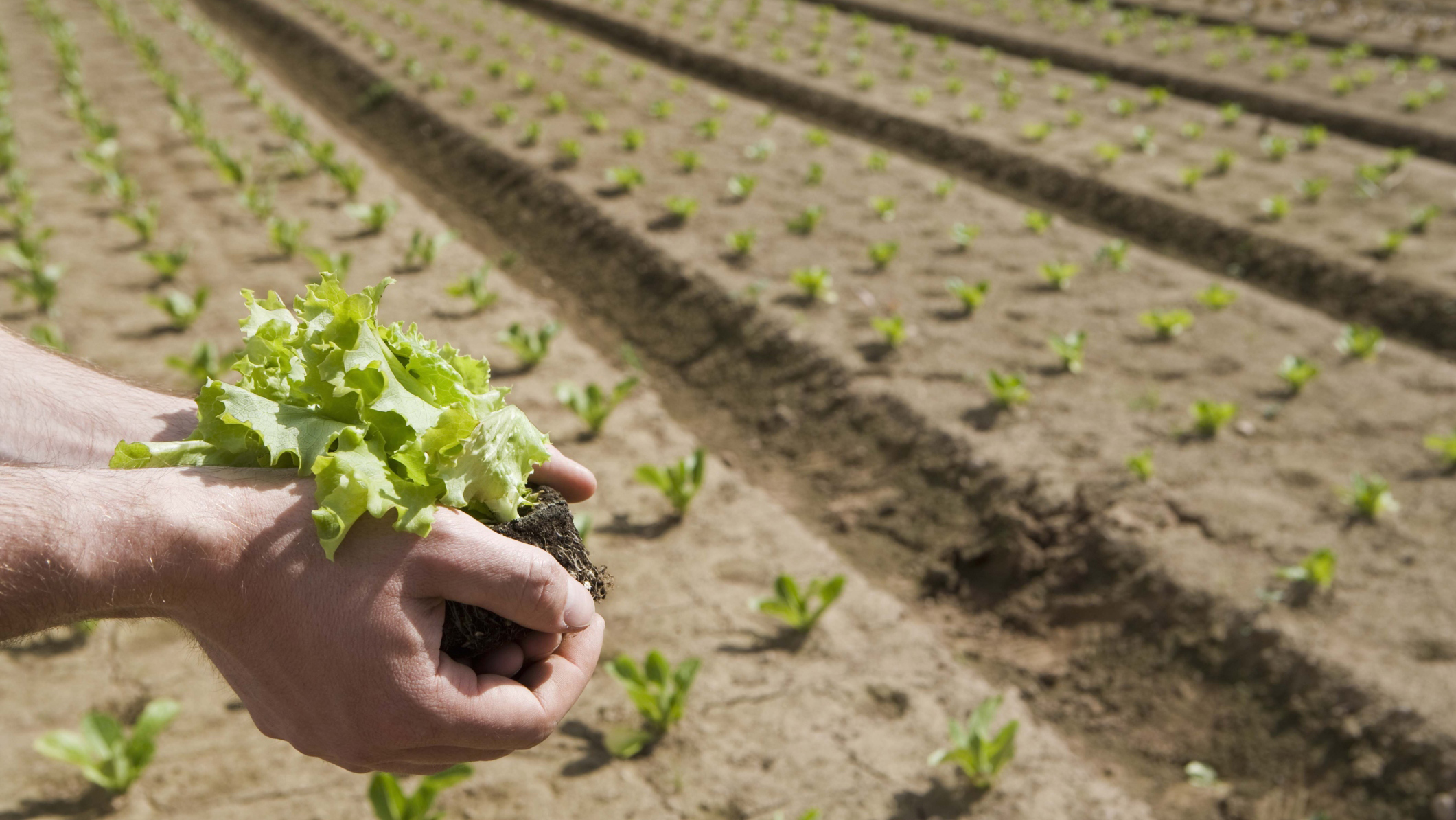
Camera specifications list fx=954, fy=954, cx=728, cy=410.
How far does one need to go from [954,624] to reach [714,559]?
3.98 ft

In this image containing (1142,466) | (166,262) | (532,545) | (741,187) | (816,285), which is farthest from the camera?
(741,187)

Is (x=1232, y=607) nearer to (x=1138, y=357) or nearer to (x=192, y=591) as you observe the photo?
(x=1138, y=357)

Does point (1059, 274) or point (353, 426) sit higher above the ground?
point (353, 426)

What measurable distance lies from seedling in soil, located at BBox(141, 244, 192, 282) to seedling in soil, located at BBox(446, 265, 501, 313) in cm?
189

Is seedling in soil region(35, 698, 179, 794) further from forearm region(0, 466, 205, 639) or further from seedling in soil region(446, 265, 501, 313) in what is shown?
seedling in soil region(446, 265, 501, 313)

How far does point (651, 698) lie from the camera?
3619mm

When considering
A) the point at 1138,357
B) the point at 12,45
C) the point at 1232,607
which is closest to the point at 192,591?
the point at 1232,607

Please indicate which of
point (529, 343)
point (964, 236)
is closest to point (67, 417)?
point (529, 343)

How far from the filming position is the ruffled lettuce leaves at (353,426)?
1735 millimetres

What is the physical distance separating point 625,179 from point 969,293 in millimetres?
3607

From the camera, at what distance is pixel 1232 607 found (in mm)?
4301

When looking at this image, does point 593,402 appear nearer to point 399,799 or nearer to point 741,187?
point 399,799

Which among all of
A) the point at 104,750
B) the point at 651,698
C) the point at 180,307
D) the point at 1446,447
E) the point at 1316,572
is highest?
the point at 1446,447

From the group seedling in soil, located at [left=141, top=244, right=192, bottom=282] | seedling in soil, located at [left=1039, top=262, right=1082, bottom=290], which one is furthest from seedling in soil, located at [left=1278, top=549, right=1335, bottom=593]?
seedling in soil, located at [left=141, top=244, right=192, bottom=282]
